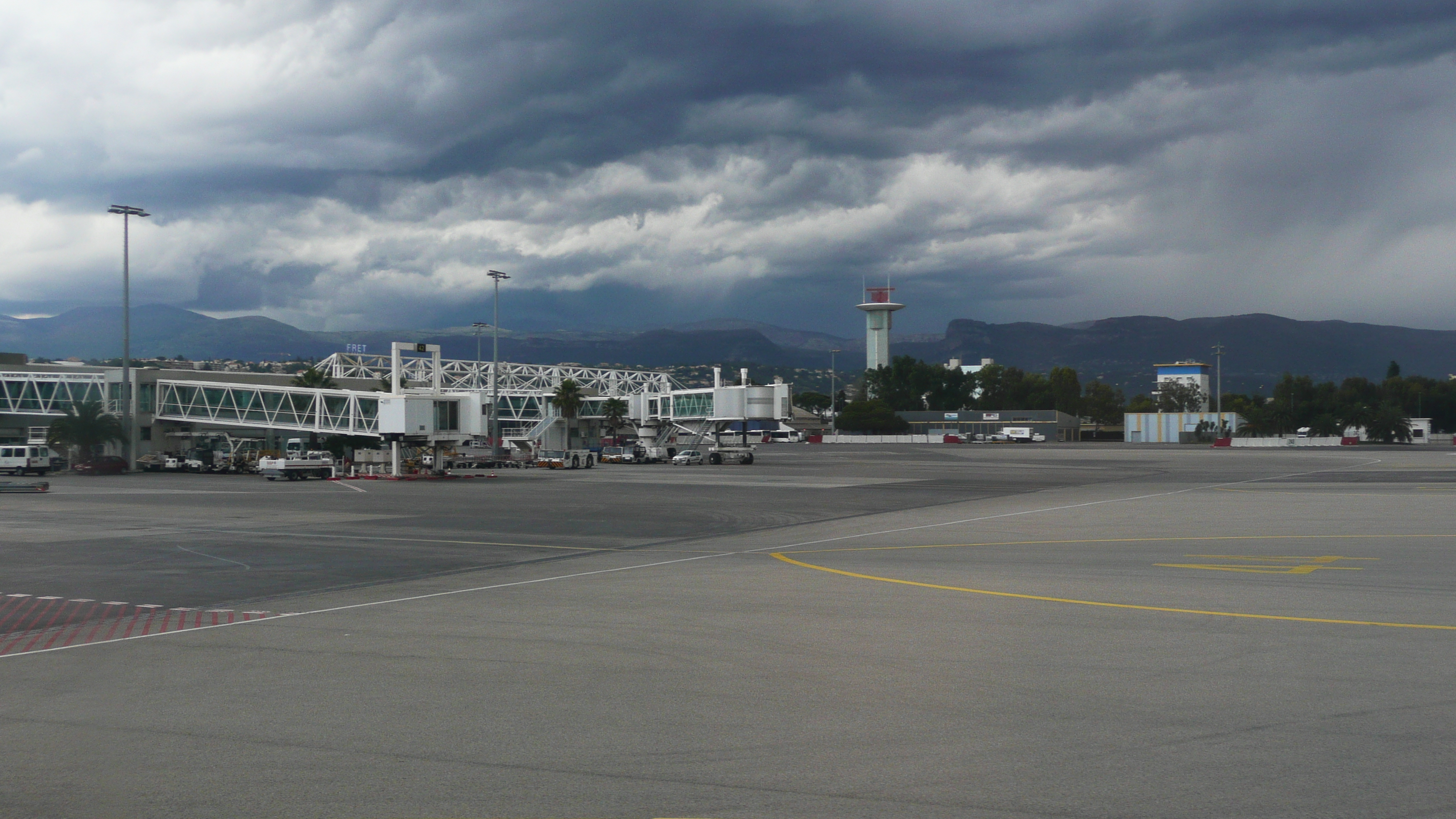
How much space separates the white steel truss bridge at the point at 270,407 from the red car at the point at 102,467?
21.0 ft

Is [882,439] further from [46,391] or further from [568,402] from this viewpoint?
[46,391]

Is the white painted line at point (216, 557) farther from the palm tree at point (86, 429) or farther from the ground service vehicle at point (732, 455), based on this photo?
the palm tree at point (86, 429)

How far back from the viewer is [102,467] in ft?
253

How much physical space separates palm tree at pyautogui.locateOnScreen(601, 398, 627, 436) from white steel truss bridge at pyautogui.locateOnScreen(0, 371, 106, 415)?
158 feet

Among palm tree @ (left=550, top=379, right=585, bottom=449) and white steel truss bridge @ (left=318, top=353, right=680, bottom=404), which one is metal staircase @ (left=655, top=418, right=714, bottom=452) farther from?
white steel truss bridge @ (left=318, top=353, right=680, bottom=404)

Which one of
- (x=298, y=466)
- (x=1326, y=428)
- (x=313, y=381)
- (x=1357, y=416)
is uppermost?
(x=313, y=381)

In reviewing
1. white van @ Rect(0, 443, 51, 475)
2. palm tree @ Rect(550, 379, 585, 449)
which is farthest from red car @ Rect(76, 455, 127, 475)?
palm tree @ Rect(550, 379, 585, 449)

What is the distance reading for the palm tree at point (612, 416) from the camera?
371 feet

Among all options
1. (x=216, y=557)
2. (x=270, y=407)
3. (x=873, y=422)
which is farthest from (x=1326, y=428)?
(x=216, y=557)

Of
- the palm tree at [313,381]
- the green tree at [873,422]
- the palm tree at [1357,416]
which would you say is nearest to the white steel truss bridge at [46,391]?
the palm tree at [313,381]

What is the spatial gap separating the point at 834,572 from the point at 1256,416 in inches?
5655

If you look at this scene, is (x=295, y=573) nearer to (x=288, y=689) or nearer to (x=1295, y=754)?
(x=288, y=689)

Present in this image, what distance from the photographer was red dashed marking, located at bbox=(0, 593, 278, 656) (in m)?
14.0

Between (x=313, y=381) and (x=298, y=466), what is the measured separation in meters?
37.9
